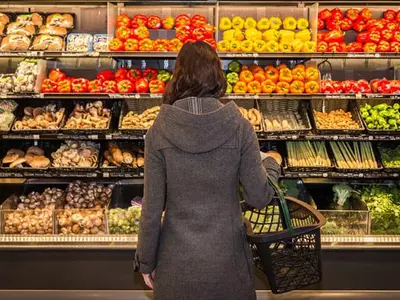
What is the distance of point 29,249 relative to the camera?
420 centimetres

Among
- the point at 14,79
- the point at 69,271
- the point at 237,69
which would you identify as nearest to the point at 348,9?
the point at 237,69

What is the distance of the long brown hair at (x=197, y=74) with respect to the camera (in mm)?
2240

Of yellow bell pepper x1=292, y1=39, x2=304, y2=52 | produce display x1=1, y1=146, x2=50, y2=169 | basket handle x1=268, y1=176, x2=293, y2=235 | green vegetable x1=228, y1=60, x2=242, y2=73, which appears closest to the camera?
basket handle x1=268, y1=176, x2=293, y2=235

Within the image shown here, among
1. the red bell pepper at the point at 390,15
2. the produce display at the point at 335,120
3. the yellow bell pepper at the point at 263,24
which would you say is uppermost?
the red bell pepper at the point at 390,15

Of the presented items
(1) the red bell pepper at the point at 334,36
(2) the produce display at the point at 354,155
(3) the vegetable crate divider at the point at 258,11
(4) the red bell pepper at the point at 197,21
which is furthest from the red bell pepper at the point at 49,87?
(2) the produce display at the point at 354,155

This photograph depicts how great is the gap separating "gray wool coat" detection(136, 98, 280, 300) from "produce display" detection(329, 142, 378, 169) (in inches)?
98.3

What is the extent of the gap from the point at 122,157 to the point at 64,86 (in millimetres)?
790

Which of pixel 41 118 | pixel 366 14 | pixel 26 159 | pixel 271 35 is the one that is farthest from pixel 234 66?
pixel 26 159

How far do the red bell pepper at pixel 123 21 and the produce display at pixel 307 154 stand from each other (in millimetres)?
1794

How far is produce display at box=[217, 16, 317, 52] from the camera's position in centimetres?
461

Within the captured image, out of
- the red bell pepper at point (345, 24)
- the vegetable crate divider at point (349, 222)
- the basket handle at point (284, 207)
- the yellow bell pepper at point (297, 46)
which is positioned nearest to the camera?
the basket handle at point (284, 207)

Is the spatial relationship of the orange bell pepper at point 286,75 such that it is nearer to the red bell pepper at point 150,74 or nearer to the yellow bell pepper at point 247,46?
the yellow bell pepper at point 247,46

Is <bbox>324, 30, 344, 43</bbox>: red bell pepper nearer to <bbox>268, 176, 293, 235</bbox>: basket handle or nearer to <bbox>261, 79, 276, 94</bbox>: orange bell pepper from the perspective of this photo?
<bbox>261, 79, 276, 94</bbox>: orange bell pepper

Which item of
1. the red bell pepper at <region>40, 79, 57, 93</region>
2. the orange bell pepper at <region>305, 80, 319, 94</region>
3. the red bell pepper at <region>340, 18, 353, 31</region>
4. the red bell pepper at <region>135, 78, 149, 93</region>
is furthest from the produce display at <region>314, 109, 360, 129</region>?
the red bell pepper at <region>40, 79, 57, 93</region>
